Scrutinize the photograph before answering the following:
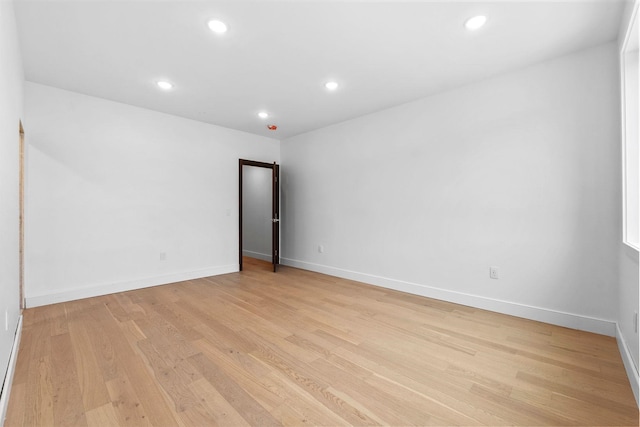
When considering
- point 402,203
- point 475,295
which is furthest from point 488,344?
point 402,203

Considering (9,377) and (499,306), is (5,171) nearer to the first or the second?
(9,377)

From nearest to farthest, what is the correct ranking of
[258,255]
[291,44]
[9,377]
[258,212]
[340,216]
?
[9,377] → [291,44] → [340,216] → [258,255] → [258,212]

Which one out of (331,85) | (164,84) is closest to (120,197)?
(164,84)

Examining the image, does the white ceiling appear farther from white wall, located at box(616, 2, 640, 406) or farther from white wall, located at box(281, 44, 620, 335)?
white wall, located at box(616, 2, 640, 406)

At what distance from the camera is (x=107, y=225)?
3.74 meters

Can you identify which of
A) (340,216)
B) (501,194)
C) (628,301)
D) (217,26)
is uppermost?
(217,26)

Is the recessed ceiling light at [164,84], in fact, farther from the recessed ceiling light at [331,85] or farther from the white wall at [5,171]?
the recessed ceiling light at [331,85]

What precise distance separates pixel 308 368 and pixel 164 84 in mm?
3340

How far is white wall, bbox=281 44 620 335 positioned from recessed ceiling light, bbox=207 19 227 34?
2.51 metres

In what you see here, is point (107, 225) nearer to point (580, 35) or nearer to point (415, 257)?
point (415, 257)

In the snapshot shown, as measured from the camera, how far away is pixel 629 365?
73.4 inches

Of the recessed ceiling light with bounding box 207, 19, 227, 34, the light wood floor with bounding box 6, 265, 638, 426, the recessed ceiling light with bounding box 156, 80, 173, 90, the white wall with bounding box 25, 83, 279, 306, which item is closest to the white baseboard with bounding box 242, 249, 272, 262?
the white wall with bounding box 25, 83, 279, 306

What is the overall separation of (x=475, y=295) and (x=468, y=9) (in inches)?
109

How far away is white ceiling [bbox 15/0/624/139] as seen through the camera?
2043 millimetres
